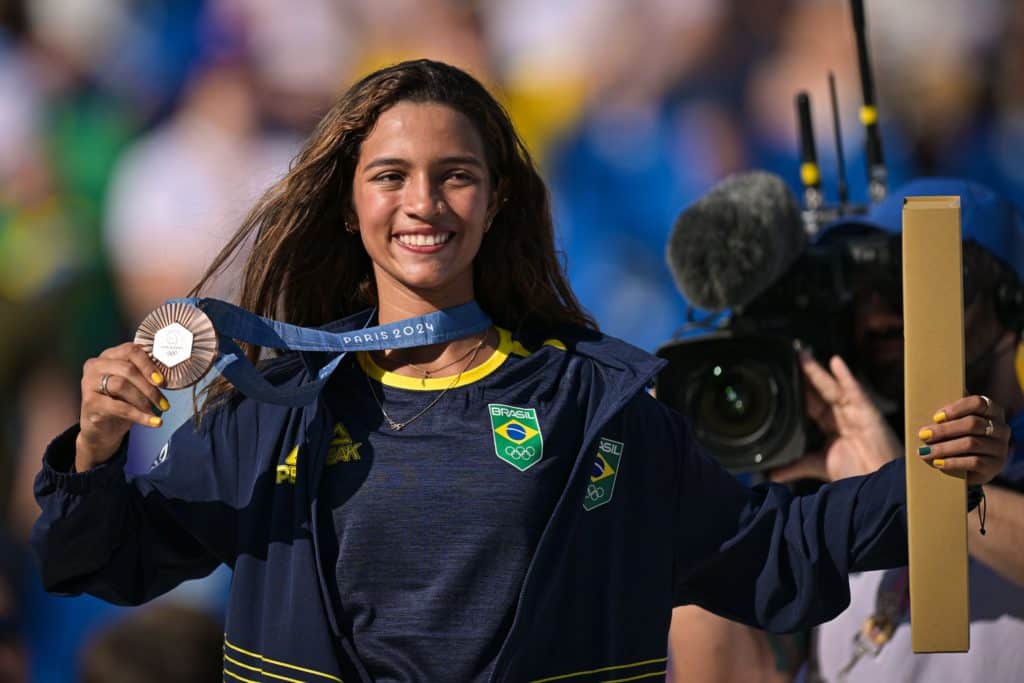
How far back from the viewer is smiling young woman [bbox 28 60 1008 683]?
1.95 metres

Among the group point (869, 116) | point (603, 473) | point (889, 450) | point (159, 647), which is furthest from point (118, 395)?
point (159, 647)

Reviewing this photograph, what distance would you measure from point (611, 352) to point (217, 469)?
605mm

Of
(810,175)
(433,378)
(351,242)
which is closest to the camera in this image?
(433,378)

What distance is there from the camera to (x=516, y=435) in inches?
80.4

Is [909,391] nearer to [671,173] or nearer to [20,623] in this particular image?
[671,173]

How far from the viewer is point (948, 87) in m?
3.64

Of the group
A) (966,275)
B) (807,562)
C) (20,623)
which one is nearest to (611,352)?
(807,562)

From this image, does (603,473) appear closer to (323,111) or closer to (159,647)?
(323,111)

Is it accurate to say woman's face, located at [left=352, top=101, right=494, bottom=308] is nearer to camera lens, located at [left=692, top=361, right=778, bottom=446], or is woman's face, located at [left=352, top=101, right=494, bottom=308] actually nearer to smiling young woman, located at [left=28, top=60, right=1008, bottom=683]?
smiling young woman, located at [left=28, top=60, right=1008, bottom=683]

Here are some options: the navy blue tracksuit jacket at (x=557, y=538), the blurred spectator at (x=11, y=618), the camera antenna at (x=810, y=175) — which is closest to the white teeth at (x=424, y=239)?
the navy blue tracksuit jacket at (x=557, y=538)

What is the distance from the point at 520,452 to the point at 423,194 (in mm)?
386

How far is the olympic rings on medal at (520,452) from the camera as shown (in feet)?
6.63

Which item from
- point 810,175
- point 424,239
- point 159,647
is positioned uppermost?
point 810,175

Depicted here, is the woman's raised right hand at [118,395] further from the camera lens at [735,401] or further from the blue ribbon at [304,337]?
the camera lens at [735,401]
